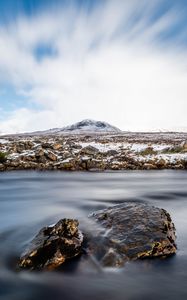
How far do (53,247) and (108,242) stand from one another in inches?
47.7

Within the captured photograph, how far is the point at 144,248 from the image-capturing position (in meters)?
6.95

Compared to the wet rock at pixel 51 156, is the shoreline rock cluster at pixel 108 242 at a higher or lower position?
higher

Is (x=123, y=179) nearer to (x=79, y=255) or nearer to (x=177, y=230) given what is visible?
(x=177, y=230)

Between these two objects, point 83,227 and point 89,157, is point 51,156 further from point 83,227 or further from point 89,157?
point 83,227

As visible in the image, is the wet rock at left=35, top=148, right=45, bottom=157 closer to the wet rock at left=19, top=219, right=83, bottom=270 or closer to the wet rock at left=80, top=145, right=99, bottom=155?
the wet rock at left=80, top=145, right=99, bottom=155

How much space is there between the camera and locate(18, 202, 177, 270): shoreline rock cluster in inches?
262

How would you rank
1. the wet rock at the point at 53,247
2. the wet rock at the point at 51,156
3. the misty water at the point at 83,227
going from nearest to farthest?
the misty water at the point at 83,227 → the wet rock at the point at 53,247 → the wet rock at the point at 51,156

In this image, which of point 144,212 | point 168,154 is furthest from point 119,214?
point 168,154

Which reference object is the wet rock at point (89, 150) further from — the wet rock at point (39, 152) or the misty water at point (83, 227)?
the misty water at point (83, 227)

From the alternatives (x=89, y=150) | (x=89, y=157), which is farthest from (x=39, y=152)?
(x=89, y=150)

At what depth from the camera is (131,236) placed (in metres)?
7.36

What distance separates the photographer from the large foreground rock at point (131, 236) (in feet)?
22.4

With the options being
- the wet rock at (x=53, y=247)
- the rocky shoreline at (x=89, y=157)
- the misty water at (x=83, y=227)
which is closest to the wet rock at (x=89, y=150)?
the rocky shoreline at (x=89, y=157)

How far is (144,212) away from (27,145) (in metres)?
22.4
